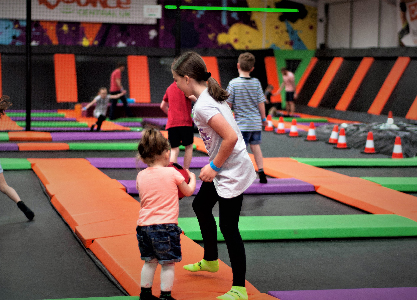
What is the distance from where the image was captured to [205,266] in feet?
10.3

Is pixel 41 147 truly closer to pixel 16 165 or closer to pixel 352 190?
pixel 16 165

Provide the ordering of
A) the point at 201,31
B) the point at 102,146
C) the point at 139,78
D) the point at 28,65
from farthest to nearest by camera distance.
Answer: the point at 201,31 → the point at 139,78 → the point at 28,65 → the point at 102,146

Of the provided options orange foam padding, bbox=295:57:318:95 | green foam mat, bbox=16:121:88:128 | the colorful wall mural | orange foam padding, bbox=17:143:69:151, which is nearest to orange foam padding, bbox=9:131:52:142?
orange foam padding, bbox=17:143:69:151

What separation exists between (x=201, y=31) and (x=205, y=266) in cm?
1554

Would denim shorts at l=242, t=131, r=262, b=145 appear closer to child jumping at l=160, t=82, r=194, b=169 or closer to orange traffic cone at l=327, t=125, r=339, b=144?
child jumping at l=160, t=82, r=194, b=169

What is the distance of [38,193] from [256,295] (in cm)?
340

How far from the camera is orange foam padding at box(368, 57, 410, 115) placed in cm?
1329

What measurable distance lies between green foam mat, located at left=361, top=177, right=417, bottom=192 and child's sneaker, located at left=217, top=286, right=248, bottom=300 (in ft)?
12.5

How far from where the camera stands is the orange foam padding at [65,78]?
16.0 meters

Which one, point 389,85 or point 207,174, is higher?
point 207,174

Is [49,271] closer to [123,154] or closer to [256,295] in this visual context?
[256,295]

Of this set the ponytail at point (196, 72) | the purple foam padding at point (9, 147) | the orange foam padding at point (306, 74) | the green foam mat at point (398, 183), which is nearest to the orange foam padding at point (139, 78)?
the orange foam padding at point (306, 74)

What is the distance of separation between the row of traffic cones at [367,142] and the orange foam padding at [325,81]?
19.2 ft

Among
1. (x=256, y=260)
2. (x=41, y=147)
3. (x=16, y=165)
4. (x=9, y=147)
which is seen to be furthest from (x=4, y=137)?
(x=256, y=260)
